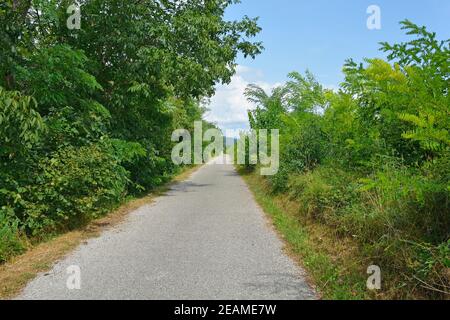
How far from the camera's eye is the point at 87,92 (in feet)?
33.9

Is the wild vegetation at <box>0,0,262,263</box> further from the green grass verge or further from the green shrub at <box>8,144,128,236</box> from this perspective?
the green grass verge

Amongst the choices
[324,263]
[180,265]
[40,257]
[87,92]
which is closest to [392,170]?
[324,263]

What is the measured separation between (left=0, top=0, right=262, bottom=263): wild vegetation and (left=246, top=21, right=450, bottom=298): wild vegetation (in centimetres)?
481

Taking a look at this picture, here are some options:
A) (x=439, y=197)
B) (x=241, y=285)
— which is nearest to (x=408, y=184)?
(x=439, y=197)

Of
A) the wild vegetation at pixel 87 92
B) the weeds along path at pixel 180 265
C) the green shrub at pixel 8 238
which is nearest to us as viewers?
the weeds along path at pixel 180 265

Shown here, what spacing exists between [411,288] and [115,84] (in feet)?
36.0

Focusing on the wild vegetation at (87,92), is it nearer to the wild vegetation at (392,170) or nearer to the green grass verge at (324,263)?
the green grass verge at (324,263)

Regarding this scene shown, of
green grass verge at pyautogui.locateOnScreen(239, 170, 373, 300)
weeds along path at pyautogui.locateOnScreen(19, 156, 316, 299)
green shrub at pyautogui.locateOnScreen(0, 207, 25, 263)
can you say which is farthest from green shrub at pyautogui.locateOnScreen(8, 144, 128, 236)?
green grass verge at pyautogui.locateOnScreen(239, 170, 373, 300)

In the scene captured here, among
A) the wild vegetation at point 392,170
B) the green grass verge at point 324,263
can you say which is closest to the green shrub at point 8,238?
the green grass verge at point 324,263

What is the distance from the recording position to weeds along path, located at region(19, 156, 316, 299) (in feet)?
15.1

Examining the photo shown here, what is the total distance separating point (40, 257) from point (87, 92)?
561 centimetres

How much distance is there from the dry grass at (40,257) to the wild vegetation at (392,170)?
4422 millimetres

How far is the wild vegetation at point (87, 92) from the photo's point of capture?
22.0ft

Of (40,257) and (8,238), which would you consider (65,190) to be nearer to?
(8,238)
